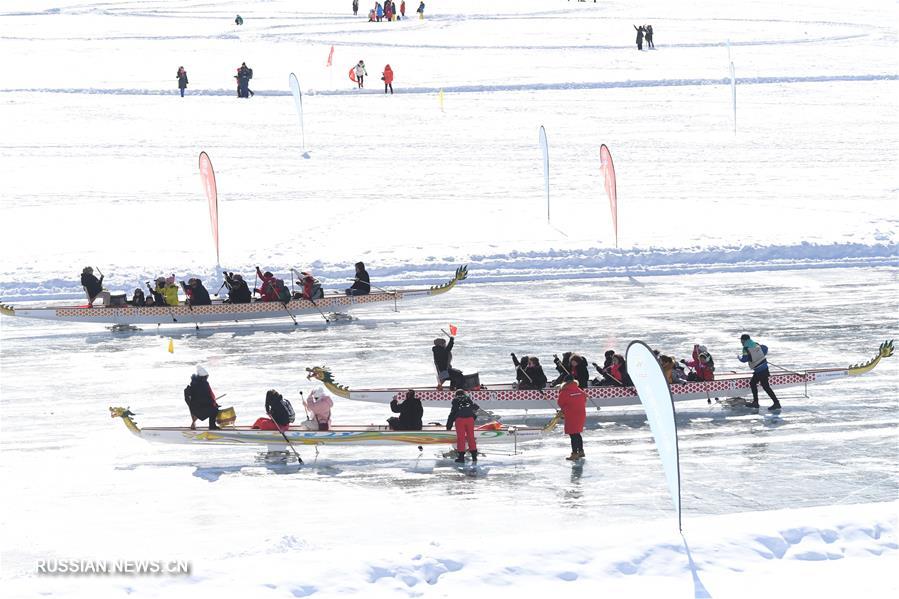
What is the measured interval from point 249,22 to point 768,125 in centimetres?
3976

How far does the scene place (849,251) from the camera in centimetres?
2898

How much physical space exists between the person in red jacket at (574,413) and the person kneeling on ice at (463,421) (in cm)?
111

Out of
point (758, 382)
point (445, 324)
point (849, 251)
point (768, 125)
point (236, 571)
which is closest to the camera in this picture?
point (236, 571)

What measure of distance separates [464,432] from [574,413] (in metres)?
1.35

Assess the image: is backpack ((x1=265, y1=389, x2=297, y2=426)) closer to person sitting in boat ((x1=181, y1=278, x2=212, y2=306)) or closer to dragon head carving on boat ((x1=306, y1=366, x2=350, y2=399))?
dragon head carving on boat ((x1=306, y1=366, x2=350, y2=399))

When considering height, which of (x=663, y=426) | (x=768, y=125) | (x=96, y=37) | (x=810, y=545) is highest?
(x=96, y=37)

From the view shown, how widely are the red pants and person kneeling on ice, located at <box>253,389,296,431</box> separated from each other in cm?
214

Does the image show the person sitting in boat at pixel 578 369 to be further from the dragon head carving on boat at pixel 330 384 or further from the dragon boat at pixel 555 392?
the dragon head carving on boat at pixel 330 384

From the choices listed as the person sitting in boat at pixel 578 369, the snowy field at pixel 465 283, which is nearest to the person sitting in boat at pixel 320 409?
the snowy field at pixel 465 283

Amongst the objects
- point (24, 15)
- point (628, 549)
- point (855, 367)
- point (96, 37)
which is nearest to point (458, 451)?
point (628, 549)

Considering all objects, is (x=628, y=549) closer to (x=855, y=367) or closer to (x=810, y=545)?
(x=810, y=545)

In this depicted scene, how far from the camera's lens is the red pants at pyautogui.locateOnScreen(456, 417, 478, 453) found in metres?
15.5

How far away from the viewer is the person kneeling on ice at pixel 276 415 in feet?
51.9

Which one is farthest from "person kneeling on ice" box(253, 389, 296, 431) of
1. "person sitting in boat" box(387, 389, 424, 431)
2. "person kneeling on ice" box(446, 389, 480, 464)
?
"person kneeling on ice" box(446, 389, 480, 464)
